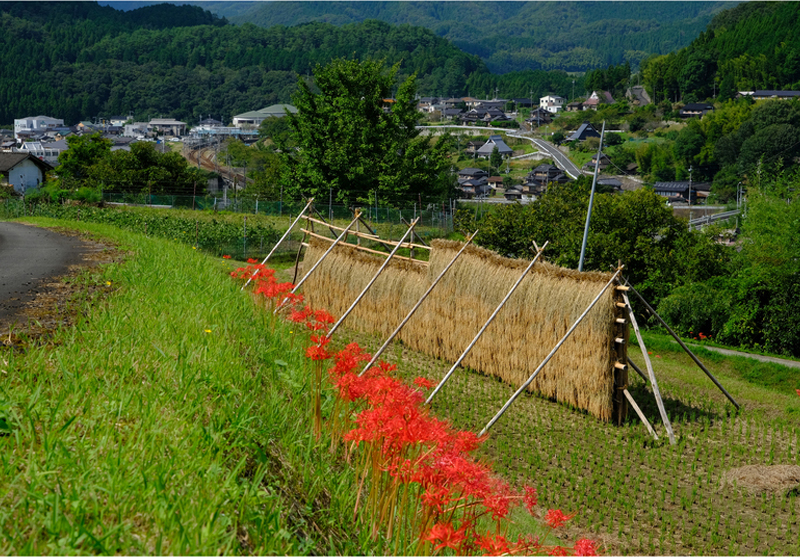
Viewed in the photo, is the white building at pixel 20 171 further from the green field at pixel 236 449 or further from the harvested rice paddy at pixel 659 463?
the harvested rice paddy at pixel 659 463

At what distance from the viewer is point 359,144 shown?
33719 mm

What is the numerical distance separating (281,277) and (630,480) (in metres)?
11.8

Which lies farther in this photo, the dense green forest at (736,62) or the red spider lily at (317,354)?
the dense green forest at (736,62)

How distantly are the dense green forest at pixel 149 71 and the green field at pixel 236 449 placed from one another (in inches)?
5793

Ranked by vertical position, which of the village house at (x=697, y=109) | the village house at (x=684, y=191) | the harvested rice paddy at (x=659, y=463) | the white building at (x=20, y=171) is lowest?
the village house at (x=684, y=191)

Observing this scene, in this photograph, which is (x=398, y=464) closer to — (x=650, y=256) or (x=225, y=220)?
(x=650, y=256)

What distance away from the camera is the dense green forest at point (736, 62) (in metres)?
113

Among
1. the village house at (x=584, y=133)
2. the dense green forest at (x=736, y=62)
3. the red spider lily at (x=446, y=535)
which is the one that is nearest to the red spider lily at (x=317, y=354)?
the red spider lily at (x=446, y=535)

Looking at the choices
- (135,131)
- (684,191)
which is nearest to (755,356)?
(684,191)

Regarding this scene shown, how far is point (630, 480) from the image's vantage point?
784cm

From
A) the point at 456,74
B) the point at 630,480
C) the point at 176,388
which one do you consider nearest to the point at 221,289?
the point at 176,388

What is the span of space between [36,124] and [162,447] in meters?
150

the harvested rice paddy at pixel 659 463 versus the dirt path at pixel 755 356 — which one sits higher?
the harvested rice paddy at pixel 659 463

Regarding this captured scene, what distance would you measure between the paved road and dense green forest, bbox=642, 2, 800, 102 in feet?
384
